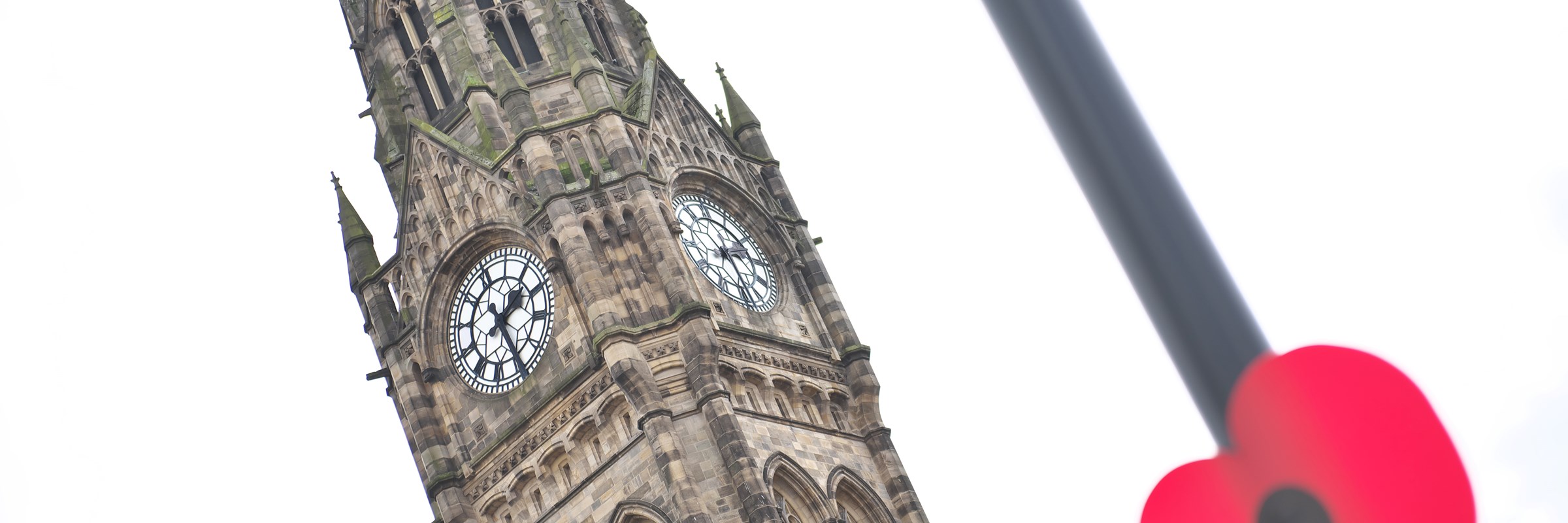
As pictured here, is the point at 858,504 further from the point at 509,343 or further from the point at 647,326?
the point at 509,343

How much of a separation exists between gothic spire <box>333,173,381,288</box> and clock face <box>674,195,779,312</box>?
806 centimetres

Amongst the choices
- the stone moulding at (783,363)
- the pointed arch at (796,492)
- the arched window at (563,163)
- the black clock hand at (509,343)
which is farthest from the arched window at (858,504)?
the arched window at (563,163)

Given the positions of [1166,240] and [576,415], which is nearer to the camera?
[1166,240]

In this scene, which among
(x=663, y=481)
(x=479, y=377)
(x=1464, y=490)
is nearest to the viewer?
(x=1464, y=490)

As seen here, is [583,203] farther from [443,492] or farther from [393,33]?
[393,33]

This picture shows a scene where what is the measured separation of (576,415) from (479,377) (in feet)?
12.2

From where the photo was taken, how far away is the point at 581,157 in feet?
144

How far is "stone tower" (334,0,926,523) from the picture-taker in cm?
4025

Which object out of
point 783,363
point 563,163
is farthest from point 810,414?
point 563,163

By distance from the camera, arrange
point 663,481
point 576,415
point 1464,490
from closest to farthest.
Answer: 1. point 1464,490
2. point 663,481
3. point 576,415

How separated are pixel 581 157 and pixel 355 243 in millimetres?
7654

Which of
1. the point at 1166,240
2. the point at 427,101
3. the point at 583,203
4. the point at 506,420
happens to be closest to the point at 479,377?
the point at 506,420

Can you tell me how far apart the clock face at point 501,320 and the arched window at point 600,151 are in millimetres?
2410

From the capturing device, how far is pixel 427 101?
4916 cm
